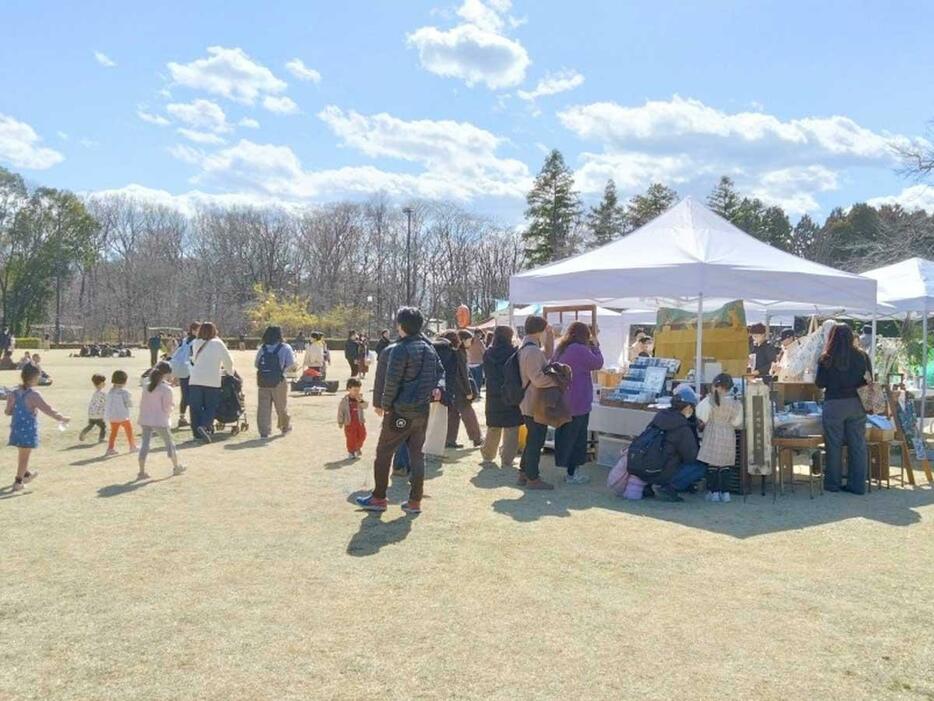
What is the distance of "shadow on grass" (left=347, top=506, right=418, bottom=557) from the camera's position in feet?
17.1

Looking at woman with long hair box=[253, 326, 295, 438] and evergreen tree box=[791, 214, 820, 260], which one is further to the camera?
evergreen tree box=[791, 214, 820, 260]

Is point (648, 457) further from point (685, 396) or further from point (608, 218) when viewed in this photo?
point (608, 218)

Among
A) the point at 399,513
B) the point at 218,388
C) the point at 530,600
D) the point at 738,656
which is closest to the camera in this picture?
the point at 738,656

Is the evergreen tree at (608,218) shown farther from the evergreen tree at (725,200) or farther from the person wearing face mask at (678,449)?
the person wearing face mask at (678,449)

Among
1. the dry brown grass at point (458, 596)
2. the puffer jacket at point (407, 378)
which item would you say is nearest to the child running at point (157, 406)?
the dry brown grass at point (458, 596)

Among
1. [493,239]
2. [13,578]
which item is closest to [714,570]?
[13,578]

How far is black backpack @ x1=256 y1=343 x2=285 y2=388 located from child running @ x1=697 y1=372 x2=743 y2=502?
590 cm

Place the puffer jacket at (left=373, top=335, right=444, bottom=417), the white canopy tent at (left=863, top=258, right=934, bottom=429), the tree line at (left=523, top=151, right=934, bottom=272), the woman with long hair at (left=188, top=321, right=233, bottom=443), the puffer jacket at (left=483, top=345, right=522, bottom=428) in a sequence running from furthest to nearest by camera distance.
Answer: the tree line at (left=523, top=151, right=934, bottom=272) < the white canopy tent at (left=863, top=258, right=934, bottom=429) < the woman with long hair at (left=188, top=321, right=233, bottom=443) < the puffer jacket at (left=483, top=345, right=522, bottom=428) < the puffer jacket at (left=373, top=335, right=444, bottom=417)

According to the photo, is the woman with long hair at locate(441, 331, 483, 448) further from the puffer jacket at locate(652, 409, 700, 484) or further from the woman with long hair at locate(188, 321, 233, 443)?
the woman with long hair at locate(188, 321, 233, 443)

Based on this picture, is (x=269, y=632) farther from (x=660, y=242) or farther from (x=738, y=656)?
(x=660, y=242)

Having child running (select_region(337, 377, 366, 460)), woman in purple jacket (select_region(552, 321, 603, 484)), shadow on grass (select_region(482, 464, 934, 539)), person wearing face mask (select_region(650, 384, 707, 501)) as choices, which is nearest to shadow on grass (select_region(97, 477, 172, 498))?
child running (select_region(337, 377, 366, 460))

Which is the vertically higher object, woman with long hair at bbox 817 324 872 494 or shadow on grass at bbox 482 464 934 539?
woman with long hair at bbox 817 324 872 494

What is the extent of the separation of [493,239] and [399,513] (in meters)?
60.2

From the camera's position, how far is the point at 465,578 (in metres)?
4.62
